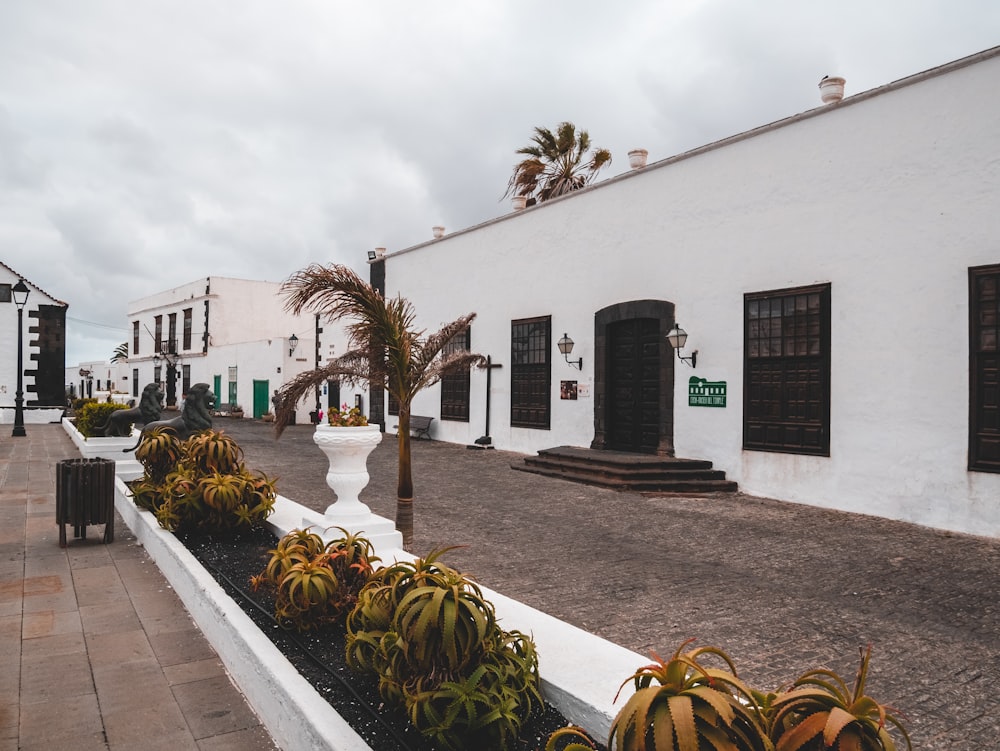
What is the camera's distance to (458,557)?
593 cm

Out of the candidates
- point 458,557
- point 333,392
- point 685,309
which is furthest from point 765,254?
point 333,392

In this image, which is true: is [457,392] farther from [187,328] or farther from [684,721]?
[187,328]

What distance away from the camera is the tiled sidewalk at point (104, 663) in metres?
2.90

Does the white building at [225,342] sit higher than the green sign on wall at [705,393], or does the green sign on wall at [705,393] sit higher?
the white building at [225,342]

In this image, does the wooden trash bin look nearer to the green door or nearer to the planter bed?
the planter bed

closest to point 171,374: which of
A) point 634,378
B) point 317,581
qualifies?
point 634,378

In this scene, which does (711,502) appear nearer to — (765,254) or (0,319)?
(765,254)

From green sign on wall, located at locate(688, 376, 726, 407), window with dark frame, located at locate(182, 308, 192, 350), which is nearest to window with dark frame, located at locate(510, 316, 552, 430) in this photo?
green sign on wall, located at locate(688, 376, 726, 407)

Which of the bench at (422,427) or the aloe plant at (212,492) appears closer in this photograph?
the aloe plant at (212,492)

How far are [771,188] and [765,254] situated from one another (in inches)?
37.4

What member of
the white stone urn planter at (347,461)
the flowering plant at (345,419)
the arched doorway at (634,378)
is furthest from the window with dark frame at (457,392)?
the white stone urn planter at (347,461)

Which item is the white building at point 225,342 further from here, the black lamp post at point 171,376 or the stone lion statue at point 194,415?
the stone lion statue at point 194,415

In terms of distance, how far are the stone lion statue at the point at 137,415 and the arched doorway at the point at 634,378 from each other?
25.0 feet

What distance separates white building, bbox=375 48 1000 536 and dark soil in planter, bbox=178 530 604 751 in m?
7.12
